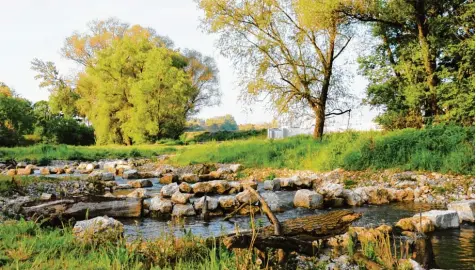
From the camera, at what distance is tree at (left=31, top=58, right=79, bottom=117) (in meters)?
49.2

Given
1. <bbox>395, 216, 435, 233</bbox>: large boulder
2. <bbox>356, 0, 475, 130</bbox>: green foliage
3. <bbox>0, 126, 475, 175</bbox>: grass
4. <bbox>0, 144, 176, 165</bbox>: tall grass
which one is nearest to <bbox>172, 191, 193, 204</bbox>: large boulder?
<bbox>395, 216, 435, 233</bbox>: large boulder

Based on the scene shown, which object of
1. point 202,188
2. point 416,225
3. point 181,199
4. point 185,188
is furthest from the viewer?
point 202,188

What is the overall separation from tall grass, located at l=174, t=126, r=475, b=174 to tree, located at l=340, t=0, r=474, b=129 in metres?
3.53

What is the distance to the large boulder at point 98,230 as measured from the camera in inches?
190

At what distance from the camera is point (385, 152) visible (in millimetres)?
13266

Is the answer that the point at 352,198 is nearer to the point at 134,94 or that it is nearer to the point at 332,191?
the point at 332,191

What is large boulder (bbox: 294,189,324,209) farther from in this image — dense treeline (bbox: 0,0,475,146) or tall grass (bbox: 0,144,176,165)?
tall grass (bbox: 0,144,176,165)

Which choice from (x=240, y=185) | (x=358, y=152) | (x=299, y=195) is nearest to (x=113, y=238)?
(x=299, y=195)

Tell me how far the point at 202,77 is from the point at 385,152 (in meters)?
45.1

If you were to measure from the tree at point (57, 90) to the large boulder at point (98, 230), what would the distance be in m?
45.7

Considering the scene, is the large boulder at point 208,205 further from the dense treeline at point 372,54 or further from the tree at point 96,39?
the tree at point 96,39

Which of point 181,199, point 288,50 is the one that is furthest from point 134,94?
point 181,199

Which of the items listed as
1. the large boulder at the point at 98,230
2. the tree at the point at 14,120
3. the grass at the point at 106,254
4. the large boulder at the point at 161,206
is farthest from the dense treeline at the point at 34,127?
the grass at the point at 106,254

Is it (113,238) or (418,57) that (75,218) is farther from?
(418,57)
